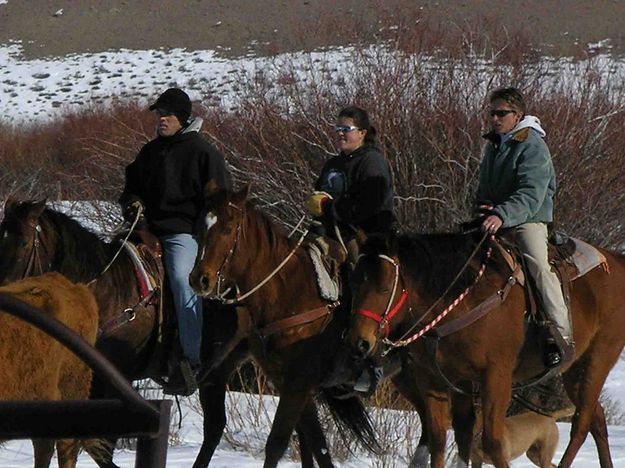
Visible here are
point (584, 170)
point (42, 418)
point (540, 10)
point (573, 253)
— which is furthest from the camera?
point (540, 10)

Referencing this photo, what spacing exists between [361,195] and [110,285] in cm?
162

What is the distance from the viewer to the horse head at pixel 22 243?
6617mm

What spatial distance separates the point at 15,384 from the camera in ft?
11.3

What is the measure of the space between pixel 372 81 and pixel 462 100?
3.56 feet

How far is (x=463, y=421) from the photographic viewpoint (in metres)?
7.56

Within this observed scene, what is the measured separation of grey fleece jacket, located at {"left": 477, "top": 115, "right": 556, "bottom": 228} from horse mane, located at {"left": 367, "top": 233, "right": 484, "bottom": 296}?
11.5 inches

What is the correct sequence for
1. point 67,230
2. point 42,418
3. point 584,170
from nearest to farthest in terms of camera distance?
point 42,418 < point 67,230 < point 584,170

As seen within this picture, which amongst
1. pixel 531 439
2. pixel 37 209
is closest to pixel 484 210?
pixel 531 439

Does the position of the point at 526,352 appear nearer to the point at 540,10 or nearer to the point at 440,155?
the point at 440,155

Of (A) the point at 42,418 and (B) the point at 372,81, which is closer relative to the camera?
(A) the point at 42,418

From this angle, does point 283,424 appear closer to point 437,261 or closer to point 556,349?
point 437,261

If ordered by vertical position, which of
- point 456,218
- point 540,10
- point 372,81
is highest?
point 372,81

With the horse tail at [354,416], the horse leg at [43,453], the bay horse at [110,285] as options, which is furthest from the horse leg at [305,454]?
the horse leg at [43,453]

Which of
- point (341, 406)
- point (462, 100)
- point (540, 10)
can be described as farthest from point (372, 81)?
point (540, 10)
